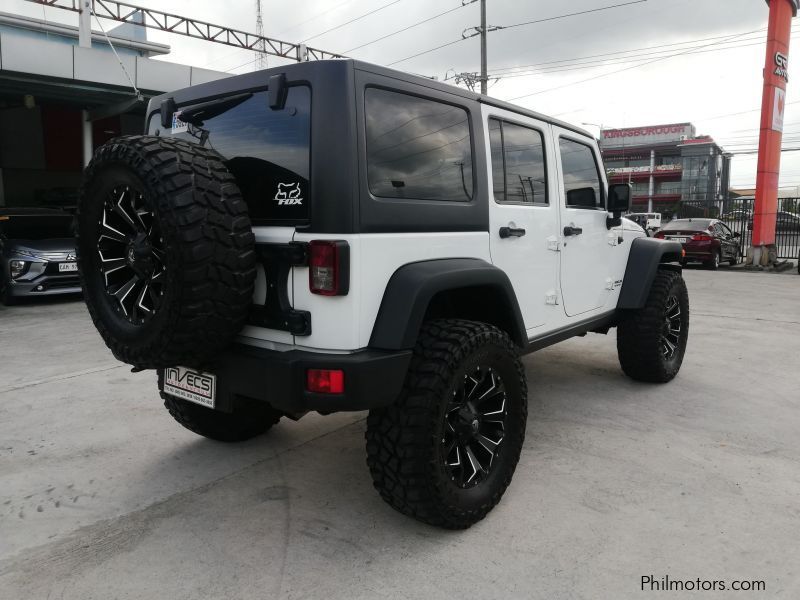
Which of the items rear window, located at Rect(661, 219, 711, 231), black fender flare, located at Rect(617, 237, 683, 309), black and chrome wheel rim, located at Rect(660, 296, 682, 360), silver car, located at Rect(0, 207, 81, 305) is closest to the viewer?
black fender flare, located at Rect(617, 237, 683, 309)

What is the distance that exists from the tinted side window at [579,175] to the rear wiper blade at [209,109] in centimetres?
206

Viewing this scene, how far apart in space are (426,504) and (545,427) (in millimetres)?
1650

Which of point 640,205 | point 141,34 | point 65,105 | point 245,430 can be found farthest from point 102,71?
point 640,205

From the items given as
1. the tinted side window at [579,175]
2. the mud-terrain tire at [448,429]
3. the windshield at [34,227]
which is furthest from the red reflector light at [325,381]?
the windshield at [34,227]

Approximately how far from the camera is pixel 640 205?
231 ft

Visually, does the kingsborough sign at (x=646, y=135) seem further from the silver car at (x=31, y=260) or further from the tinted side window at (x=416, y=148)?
the tinted side window at (x=416, y=148)

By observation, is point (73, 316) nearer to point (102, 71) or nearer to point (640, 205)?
point (102, 71)

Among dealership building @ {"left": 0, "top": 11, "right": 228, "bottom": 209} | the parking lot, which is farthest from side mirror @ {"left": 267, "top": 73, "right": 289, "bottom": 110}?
dealership building @ {"left": 0, "top": 11, "right": 228, "bottom": 209}

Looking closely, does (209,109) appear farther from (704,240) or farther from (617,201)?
(704,240)

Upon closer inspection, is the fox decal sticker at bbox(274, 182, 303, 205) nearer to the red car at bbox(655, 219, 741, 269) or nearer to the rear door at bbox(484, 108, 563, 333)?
the rear door at bbox(484, 108, 563, 333)

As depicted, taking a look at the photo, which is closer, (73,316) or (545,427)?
(545,427)

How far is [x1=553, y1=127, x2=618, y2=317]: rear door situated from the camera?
3.62 metres

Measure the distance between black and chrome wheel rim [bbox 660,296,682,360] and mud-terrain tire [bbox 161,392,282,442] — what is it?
9.81 ft

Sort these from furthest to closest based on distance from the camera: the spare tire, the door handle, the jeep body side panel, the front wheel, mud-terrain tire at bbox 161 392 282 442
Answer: the front wheel < mud-terrain tire at bbox 161 392 282 442 < the door handle < the jeep body side panel < the spare tire
